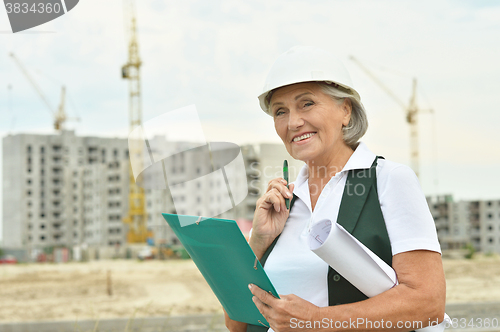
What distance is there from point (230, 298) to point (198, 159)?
0.58m

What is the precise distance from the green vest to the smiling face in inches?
8.9

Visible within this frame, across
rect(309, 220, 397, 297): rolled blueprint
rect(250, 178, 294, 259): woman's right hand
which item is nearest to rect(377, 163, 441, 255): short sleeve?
rect(309, 220, 397, 297): rolled blueprint

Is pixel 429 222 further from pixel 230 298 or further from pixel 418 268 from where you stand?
pixel 230 298

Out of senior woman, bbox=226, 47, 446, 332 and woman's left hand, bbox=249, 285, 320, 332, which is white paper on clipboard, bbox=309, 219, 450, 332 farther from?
woman's left hand, bbox=249, 285, 320, 332

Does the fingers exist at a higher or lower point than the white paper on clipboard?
higher

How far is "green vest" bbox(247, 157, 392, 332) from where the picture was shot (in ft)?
5.25

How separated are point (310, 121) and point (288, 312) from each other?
28.4 inches

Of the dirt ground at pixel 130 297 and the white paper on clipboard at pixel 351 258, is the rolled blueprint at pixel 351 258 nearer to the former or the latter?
the white paper on clipboard at pixel 351 258

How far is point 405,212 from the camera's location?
1.59 metres

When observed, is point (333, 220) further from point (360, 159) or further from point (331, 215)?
point (360, 159)

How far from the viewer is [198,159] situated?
1707mm

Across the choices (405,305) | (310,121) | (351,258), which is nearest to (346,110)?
(310,121)

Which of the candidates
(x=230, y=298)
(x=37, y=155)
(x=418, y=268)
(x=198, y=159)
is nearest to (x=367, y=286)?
(x=418, y=268)

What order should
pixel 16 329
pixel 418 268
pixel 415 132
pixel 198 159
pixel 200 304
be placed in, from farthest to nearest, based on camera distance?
pixel 415 132
pixel 200 304
pixel 16 329
pixel 198 159
pixel 418 268
